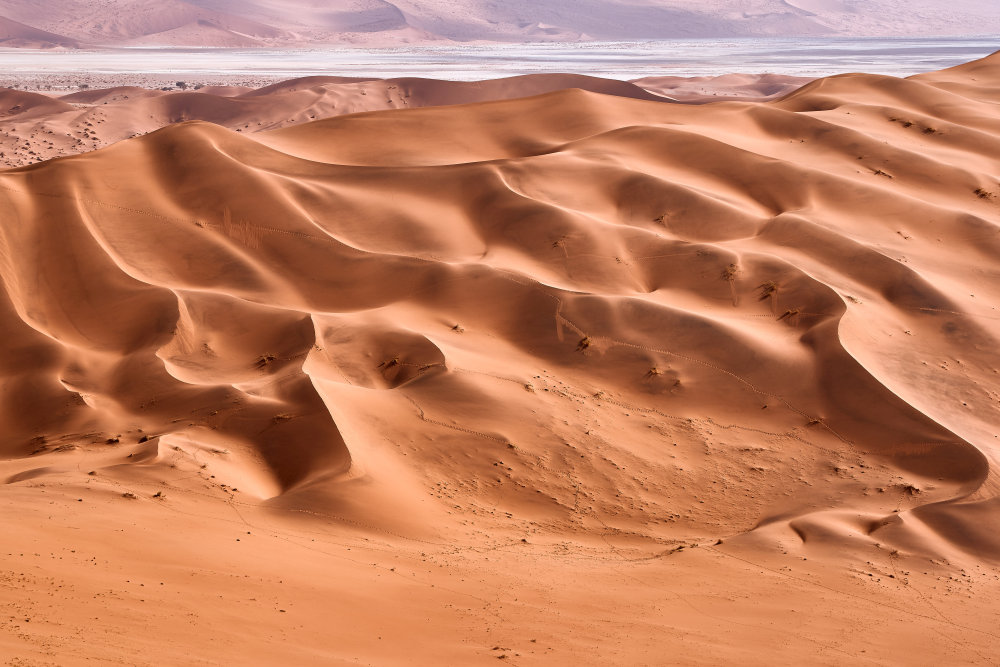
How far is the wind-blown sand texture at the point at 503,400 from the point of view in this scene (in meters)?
5.62

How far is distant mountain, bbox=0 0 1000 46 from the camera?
98.3 m

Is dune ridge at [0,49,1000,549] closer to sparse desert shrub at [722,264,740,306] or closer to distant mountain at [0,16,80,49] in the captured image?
sparse desert shrub at [722,264,740,306]

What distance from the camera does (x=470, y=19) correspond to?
11606 cm

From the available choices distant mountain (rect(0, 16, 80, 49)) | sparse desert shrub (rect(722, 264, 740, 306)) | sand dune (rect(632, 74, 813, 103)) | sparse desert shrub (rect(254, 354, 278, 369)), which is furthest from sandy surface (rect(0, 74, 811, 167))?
distant mountain (rect(0, 16, 80, 49))

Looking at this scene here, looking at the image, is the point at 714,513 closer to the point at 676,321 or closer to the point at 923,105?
the point at 676,321

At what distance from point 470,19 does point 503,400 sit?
374 ft

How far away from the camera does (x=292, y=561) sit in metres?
6.04

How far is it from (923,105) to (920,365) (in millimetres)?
12041

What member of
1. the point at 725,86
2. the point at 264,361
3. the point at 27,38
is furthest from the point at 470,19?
the point at 264,361

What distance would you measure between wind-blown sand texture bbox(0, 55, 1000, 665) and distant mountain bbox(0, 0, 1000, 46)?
284 ft

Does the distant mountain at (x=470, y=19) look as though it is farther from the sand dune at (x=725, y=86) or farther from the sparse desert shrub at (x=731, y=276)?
the sparse desert shrub at (x=731, y=276)

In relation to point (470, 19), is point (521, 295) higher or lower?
lower

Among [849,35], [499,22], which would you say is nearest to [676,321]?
[499,22]

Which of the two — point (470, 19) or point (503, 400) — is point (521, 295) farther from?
point (470, 19)
